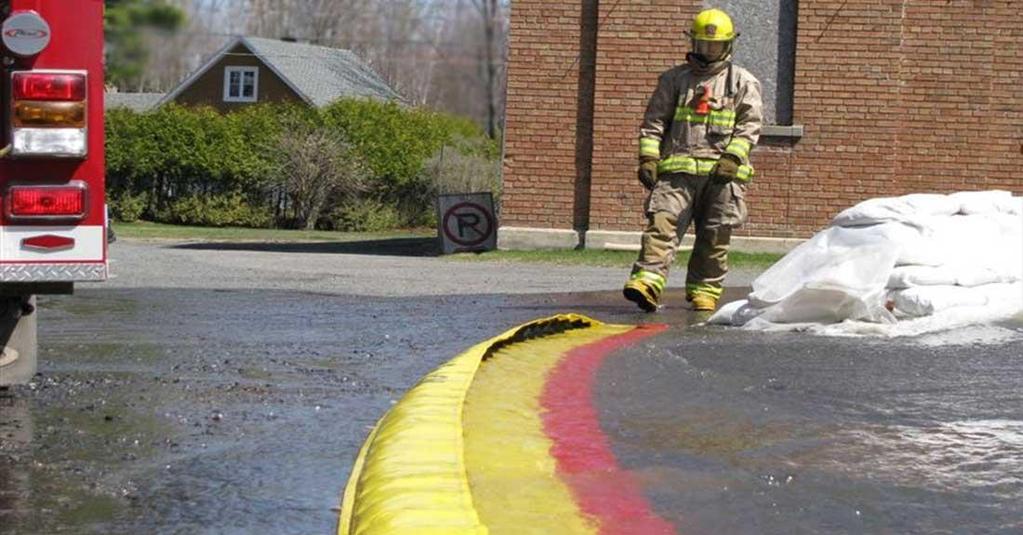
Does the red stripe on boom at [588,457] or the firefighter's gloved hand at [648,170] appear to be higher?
the firefighter's gloved hand at [648,170]

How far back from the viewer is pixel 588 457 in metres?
4.33

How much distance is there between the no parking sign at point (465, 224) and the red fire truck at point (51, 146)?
14.4 metres

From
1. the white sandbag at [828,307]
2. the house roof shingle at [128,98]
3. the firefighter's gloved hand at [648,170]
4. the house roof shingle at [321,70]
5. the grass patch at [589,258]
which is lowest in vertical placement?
the grass patch at [589,258]

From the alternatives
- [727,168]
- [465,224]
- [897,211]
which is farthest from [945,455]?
[465,224]

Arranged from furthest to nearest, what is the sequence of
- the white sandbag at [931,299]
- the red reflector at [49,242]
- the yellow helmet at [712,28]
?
the yellow helmet at [712,28] → the white sandbag at [931,299] → the red reflector at [49,242]

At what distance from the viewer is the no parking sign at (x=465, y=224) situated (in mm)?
19734

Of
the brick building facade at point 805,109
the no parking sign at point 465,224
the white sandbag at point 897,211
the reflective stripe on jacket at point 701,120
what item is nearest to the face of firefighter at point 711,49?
the reflective stripe on jacket at point 701,120

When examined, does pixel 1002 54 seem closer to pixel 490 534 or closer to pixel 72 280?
pixel 72 280

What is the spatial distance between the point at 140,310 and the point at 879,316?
4.15m

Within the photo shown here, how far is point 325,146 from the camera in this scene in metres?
34.2

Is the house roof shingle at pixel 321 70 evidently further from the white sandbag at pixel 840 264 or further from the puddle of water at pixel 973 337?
the puddle of water at pixel 973 337

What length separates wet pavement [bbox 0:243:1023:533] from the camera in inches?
151

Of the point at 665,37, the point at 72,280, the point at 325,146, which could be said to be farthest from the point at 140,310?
the point at 325,146

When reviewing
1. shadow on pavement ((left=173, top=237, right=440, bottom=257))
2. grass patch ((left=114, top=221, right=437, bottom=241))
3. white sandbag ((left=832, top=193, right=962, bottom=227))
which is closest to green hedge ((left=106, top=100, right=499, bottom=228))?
grass patch ((left=114, top=221, right=437, bottom=241))
